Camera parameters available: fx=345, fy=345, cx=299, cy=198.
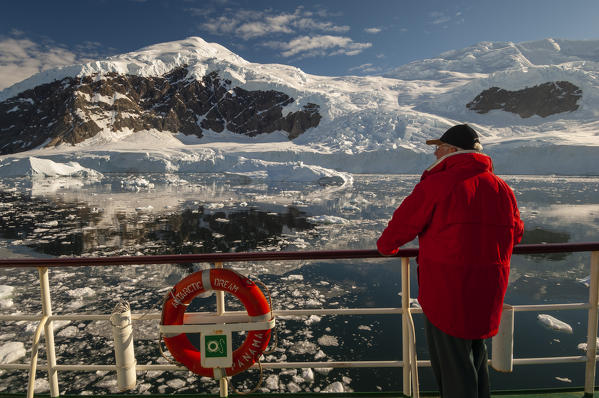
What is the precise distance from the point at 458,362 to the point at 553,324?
15.0ft

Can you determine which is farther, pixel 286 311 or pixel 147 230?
pixel 147 230

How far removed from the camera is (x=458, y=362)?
45.9 inches

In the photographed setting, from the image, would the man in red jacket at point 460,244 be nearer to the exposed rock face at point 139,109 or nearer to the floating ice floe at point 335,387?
the floating ice floe at point 335,387

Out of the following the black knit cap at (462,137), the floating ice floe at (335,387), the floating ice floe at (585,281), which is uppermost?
the black knit cap at (462,137)

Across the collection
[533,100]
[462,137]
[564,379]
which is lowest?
[564,379]

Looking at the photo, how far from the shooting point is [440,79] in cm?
6738

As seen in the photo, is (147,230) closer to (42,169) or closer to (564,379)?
(564,379)

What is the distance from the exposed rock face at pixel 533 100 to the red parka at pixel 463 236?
175 ft

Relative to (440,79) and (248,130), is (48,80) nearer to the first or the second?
(248,130)

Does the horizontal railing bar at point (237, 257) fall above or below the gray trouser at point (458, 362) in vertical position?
above

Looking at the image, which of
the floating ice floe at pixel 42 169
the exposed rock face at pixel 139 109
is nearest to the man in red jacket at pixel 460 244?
the floating ice floe at pixel 42 169

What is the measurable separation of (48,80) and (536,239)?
81898 mm

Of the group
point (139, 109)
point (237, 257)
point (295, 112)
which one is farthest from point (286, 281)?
point (139, 109)

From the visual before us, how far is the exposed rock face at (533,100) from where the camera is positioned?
4762cm
